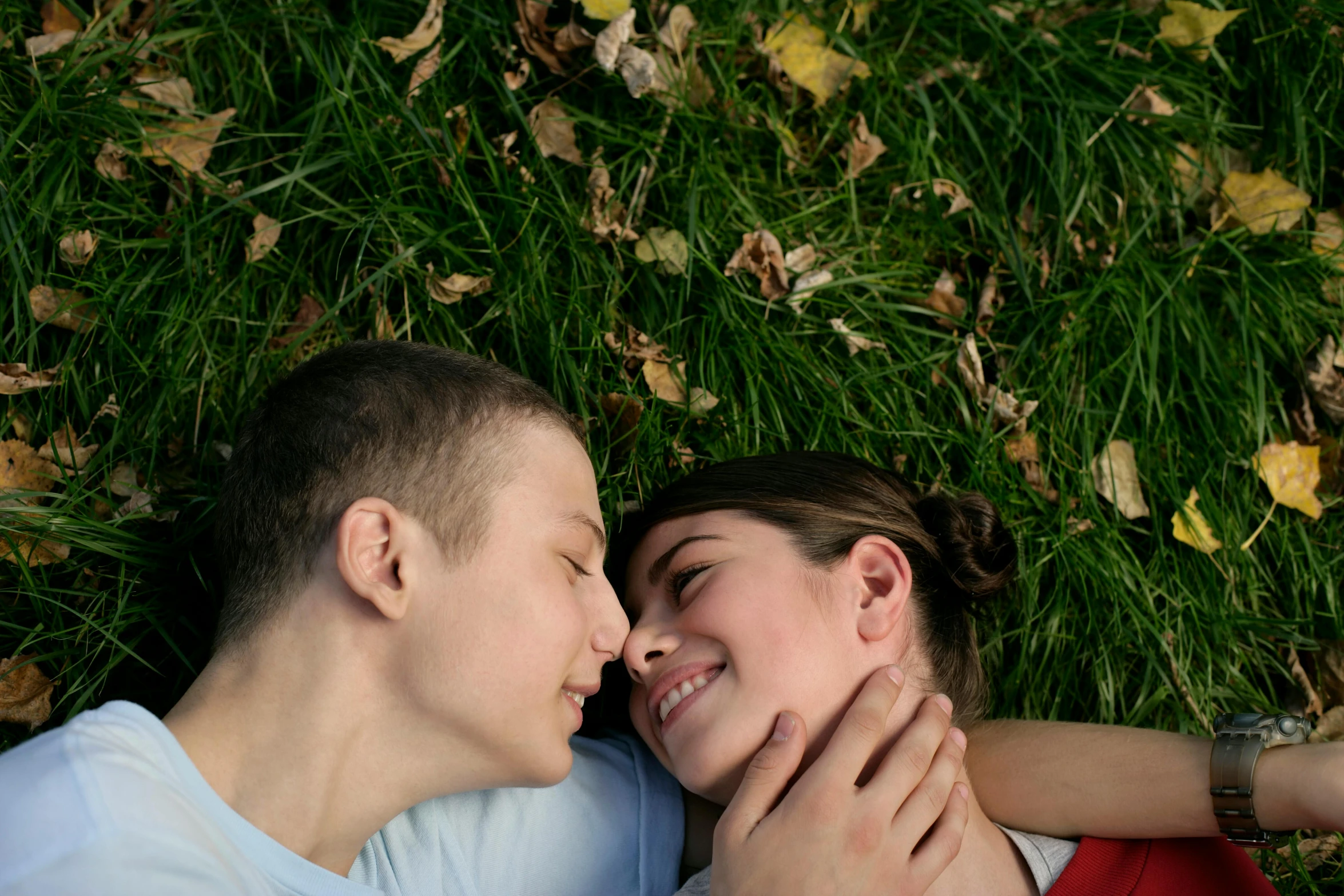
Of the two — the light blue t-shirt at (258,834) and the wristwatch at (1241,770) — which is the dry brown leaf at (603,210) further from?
the wristwatch at (1241,770)

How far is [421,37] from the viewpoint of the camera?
10.3 ft

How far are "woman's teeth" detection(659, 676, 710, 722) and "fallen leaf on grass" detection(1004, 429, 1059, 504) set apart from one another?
4.56 feet

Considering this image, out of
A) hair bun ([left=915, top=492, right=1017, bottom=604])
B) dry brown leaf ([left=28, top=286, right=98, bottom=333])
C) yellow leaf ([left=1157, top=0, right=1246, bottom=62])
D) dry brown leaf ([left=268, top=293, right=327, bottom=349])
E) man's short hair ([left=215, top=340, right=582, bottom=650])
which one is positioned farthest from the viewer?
yellow leaf ([left=1157, top=0, right=1246, bottom=62])

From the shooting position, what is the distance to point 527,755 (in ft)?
7.45

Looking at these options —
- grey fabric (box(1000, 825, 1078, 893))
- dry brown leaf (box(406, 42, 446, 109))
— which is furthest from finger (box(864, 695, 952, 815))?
dry brown leaf (box(406, 42, 446, 109))

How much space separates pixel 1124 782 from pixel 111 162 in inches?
131

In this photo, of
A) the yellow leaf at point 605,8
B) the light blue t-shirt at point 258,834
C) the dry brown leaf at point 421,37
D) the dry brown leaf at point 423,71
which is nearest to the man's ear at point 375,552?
the light blue t-shirt at point 258,834

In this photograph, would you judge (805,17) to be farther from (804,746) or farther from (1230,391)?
(804,746)

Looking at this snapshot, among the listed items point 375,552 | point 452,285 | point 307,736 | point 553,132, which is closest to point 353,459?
point 375,552

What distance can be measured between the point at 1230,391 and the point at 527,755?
100 inches

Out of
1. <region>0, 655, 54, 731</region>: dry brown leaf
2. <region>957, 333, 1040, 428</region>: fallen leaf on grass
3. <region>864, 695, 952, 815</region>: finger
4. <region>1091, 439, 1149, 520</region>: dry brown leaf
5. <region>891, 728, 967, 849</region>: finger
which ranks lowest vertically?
<region>0, 655, 54, 731</region>: dry brown leaf

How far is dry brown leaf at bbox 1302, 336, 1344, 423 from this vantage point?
3318mm

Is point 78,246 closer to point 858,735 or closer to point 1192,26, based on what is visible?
point 858,735

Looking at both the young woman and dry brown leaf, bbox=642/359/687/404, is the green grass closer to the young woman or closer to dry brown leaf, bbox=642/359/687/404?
dry brown leaf, bbox=642/359/687/404
